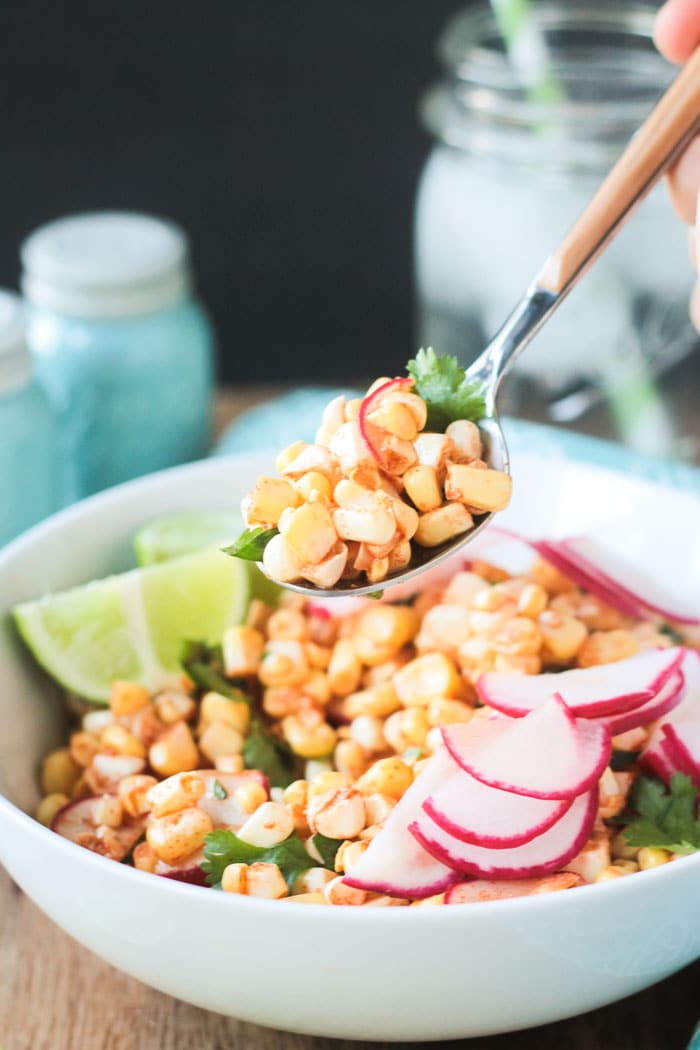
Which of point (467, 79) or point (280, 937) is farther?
point (467, 79)

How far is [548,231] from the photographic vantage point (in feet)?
7.61

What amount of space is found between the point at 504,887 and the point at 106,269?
1494 millimetres

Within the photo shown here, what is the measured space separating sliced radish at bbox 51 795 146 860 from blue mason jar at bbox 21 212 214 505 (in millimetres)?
1053

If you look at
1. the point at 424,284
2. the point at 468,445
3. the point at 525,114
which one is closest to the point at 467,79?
the point at 525,114

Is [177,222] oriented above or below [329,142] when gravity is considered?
below

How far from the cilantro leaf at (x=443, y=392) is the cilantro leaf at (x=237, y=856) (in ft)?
1.62

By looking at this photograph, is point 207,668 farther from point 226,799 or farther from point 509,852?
point 509,852

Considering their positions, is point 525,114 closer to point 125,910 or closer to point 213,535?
point 213,535

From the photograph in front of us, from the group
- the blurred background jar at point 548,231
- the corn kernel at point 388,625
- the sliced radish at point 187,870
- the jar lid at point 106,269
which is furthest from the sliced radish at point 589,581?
the jar lid at point 106,269

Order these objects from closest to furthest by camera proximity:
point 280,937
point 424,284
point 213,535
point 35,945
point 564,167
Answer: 1. point 280,937
2. point 35,945
3. point 213,535
4. point 564,167
5. point 424,284

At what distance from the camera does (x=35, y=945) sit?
56.6 inches

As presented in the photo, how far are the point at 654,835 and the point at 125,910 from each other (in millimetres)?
537

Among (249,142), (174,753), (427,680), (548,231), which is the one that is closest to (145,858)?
(174,753)

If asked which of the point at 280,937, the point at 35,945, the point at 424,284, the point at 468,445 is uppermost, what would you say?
the point at 468,445
